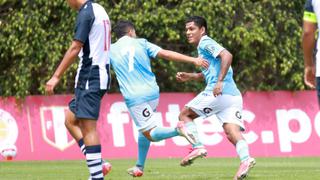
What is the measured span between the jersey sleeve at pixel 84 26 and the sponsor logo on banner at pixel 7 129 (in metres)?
12.3

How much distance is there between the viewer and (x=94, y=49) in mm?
9211

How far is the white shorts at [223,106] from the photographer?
11555mm

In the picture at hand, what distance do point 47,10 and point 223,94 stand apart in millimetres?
11770

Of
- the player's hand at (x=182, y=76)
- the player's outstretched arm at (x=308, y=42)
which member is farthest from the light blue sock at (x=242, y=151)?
the player's outstretched arm at (x=308, y=42)

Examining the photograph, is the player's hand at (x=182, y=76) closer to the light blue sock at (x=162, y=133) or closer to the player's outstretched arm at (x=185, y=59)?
the light blue sock at (x=162, y=133)

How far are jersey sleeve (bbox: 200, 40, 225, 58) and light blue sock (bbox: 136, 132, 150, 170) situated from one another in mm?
1525

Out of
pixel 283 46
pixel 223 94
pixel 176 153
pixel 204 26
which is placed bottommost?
pixel 176 153

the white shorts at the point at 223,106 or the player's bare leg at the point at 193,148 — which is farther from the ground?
the white shorts at the point at 223,106

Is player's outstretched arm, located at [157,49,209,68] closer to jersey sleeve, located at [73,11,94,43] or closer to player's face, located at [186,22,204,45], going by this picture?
player's face, located at [186,22,204,45]

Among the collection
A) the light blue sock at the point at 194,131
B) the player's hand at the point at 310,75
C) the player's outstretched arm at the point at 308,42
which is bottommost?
the light blue sock at the point at 194,131

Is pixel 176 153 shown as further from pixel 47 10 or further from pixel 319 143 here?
pixel 47 10

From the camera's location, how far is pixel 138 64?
11984 millimetres

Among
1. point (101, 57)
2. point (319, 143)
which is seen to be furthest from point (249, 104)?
point (101, 57)

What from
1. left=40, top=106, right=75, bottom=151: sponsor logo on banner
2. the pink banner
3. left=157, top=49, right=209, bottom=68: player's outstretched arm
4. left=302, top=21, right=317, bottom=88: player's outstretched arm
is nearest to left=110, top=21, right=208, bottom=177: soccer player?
left=157, top=49, right=209, bottom=68: player's outstretched arm
